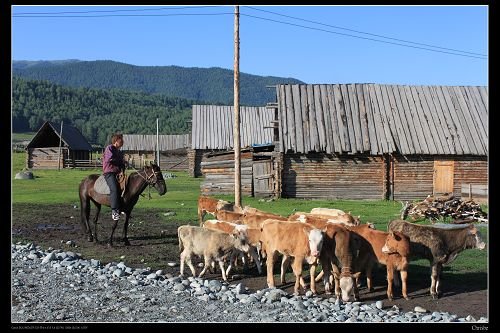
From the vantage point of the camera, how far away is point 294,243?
451 inches

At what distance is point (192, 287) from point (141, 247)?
4983 mm

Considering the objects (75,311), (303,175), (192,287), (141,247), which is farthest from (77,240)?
(303,175)

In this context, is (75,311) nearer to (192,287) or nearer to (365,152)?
(192,287)

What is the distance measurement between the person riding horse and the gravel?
364 centimetres

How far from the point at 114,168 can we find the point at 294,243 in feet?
21.3

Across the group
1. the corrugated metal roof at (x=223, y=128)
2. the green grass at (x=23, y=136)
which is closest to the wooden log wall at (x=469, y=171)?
the corrugated metal roof at (x=223, y=128)

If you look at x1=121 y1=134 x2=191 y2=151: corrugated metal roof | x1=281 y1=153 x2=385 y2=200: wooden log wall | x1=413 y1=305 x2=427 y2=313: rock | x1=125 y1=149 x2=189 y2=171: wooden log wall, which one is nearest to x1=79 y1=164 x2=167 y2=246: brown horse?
x1=413 y1=305 x2=427 y2=313: rock

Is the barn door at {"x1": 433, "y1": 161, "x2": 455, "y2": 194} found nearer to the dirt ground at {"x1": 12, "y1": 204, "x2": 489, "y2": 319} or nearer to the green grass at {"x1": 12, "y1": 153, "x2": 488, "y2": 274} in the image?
the green grass at {"x1": 12, "y1": 153, "x2": 488, "y2": 274}

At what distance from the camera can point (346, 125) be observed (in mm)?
31281

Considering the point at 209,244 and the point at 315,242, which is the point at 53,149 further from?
the point at 315,242

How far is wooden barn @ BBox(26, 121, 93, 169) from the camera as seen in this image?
6569 centimetres

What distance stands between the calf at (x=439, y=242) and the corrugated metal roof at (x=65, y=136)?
5878 cm

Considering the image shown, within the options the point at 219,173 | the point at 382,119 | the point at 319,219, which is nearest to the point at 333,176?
the point at 382,119
